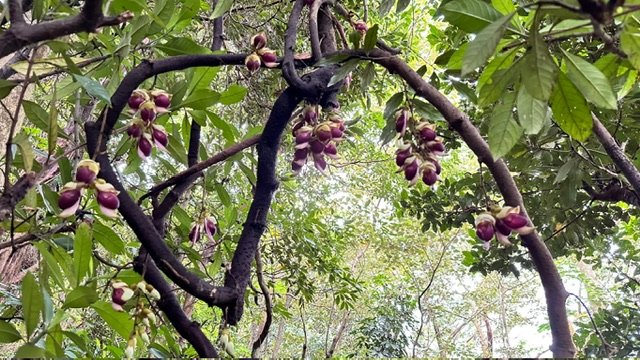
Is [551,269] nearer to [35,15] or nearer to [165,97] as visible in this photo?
[165,97]

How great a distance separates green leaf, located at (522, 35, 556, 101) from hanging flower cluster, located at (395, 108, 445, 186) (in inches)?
9.0

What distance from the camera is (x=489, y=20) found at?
498 mm

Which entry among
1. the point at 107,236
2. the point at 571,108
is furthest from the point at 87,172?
the point at 571,108

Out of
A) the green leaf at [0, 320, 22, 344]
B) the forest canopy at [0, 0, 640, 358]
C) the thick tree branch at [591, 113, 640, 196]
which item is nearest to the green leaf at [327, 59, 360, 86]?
the forest canopy at [0, 0, 640, 358]

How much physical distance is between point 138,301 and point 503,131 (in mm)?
442

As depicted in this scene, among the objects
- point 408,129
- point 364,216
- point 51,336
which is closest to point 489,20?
point 408,129

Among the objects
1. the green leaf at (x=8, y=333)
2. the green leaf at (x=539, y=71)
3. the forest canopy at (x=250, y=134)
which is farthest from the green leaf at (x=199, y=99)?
the green leaf at (x=539, y=71)

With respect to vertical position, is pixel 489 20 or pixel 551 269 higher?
pixel 489 20

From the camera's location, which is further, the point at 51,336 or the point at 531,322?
the point at 531,322

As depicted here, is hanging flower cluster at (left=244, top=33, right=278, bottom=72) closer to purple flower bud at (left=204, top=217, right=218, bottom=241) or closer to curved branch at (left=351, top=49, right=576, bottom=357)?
curved branch at (left=351, top=49, right=576, bottom=357)

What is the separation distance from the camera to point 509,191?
564 mm

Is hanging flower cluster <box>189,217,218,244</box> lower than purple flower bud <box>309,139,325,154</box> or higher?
lower

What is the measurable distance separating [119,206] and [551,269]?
1.52 ft

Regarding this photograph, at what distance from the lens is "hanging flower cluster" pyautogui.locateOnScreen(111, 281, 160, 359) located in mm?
585
